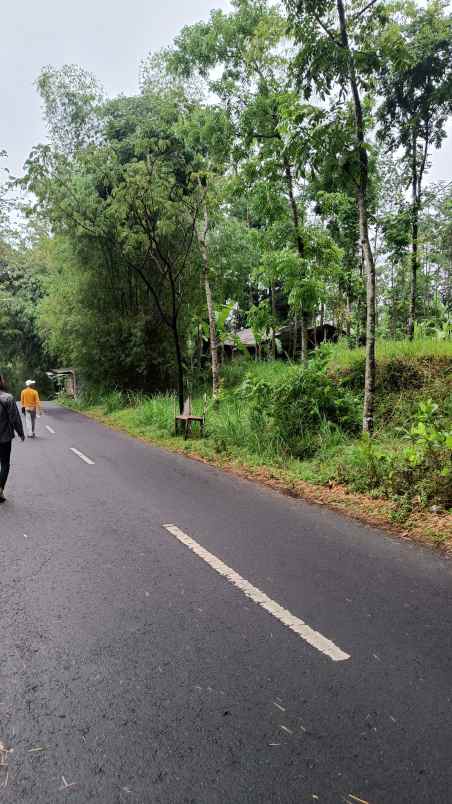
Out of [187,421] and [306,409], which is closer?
[306,409]

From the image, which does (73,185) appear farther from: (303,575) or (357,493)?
(303,575)

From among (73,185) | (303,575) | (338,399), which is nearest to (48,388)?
(73,185)

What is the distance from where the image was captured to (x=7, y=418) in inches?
294

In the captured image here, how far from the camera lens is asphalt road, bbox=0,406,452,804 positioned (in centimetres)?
229

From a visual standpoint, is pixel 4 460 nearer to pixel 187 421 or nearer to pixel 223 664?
pixel 223 664

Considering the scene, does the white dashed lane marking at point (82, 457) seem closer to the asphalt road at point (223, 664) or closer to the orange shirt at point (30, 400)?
the orange shirt at point (30, 400)

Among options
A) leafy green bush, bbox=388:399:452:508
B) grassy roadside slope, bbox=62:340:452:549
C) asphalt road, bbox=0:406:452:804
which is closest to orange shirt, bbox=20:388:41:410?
grassy roadside slope, bbox=62:340:452:549

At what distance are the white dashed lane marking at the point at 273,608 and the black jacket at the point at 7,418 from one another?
3.50 meters

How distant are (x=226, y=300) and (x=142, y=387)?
7.14 m

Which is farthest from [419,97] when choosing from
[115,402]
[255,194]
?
[115,402]

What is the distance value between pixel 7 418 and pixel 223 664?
18.2ft

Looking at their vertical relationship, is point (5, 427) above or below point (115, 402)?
above

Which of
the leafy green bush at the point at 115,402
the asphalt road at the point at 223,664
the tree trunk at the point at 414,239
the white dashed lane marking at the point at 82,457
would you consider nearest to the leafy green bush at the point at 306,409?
the asphalt road at the point at 223,664

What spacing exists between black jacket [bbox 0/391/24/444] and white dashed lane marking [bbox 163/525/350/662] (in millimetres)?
3496
